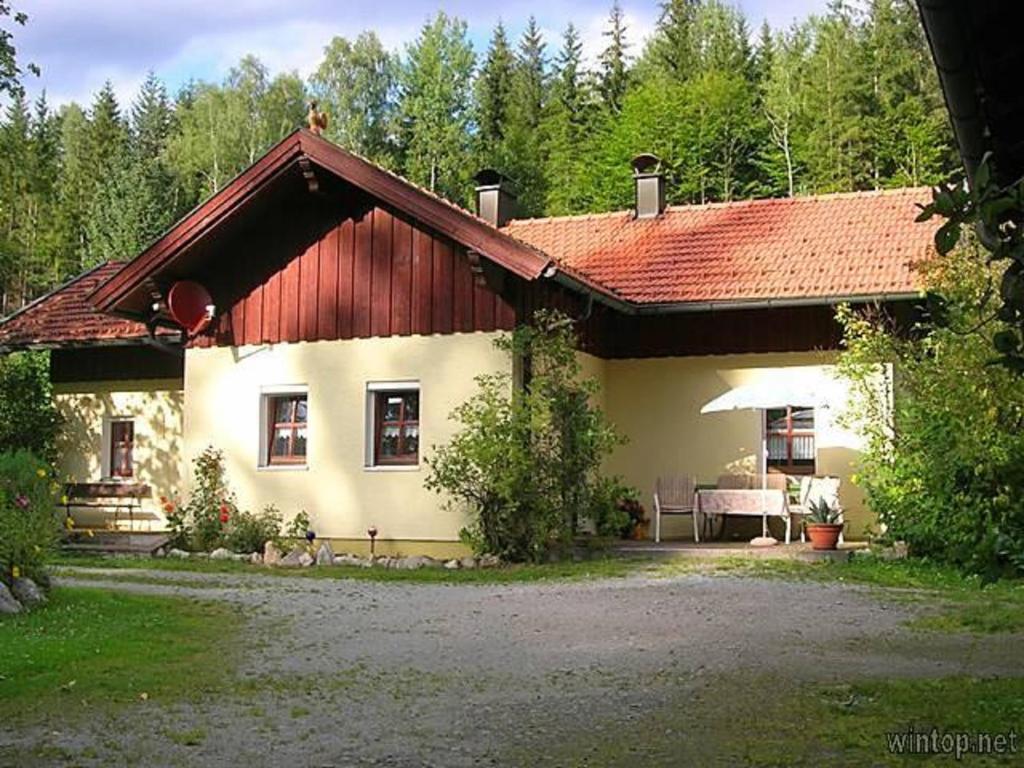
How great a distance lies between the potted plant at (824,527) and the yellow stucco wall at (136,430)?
9.93 m

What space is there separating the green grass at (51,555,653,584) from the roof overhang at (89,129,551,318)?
3.52 m

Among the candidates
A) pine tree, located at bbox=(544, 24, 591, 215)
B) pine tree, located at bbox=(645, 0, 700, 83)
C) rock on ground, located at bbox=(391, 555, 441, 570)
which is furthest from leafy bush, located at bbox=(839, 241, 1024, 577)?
pine tree, located at bbox=(645, 0, 700, 83)

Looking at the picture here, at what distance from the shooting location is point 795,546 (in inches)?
620

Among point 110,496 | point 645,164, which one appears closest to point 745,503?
point 645,164

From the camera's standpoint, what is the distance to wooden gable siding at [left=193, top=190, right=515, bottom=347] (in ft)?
52.6

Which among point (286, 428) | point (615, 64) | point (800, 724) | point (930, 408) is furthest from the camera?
point (615, 64)

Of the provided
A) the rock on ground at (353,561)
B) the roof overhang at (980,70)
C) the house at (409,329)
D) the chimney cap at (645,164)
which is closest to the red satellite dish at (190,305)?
the house at (409,329)

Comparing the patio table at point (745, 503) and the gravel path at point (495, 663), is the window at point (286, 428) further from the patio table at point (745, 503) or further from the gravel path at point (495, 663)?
the patio table at point (745, 503)

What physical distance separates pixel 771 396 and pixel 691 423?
2008 millimetres

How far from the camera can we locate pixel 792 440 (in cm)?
1780

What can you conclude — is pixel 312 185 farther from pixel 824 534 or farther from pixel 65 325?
pixel 824 534

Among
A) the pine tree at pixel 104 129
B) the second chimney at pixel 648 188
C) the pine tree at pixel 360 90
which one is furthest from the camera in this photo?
the pine tree at pixel 104 129

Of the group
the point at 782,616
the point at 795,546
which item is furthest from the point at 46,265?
the point at 782,616

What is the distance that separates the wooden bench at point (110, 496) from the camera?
19.1 m
